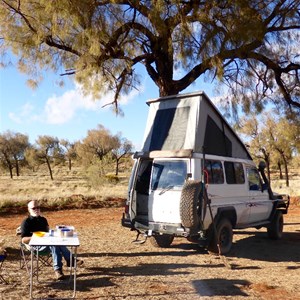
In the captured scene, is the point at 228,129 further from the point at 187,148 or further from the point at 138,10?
the point at 138,10

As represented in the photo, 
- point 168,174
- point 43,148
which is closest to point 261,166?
point 168,174

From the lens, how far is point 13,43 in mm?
10008

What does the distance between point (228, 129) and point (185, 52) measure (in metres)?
2.29

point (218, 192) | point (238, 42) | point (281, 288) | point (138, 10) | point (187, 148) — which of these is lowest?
point (281, 288)

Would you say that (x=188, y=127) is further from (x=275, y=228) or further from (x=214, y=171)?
(x=275, y=228)

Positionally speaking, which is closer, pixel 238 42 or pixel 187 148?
pixel 187 148

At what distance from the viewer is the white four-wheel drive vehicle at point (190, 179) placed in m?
7.79

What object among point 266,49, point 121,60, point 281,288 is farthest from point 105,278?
point 266,49

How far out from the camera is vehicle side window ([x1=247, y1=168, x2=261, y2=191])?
9.67 m

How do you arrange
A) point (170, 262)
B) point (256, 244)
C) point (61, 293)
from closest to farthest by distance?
point (61, 293) < point (170, 262) < point (256, 244)

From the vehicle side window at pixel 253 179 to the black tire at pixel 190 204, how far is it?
261 centimetres

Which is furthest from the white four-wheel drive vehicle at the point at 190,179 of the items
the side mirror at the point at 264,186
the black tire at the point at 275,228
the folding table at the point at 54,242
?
the folding table at the point at 54,242

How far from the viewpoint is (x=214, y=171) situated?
839cm

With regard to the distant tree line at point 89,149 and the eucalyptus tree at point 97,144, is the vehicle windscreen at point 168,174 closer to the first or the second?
the distant tree line at point 89,149
